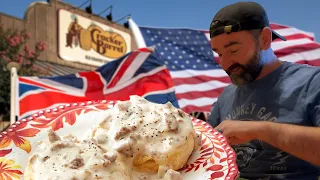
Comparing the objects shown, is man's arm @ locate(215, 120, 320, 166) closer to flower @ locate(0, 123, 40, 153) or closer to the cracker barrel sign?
flower @ locate(0, 123, 40, 153)

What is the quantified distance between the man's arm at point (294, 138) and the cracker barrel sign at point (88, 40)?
1113 cm

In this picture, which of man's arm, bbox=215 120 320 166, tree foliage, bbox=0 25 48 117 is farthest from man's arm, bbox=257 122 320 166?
tree foliage, bbox=0 25 48 117

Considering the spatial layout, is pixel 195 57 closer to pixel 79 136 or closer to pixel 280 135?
pixel 280 135

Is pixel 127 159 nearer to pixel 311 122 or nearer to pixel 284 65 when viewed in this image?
pixel 311 122

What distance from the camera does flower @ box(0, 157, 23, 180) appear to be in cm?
108

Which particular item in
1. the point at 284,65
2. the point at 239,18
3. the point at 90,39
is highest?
the point at 239,18

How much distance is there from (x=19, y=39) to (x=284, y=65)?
28.5 feet

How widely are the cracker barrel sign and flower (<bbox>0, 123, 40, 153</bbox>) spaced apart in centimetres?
1114

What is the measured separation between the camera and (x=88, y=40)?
1303 centimetres

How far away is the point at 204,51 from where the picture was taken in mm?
7035

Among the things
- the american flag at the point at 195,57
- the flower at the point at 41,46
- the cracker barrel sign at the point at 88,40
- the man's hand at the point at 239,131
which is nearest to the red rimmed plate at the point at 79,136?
the man's hand at the point at 239,131

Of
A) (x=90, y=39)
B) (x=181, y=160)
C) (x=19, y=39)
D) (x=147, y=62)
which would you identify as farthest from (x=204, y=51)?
(x=90, y=39)

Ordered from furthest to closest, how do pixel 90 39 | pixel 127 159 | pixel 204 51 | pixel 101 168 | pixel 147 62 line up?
pixel 90 39
pixel 204 51
pixel 147 62
pixel 127 159
pixel 101 168

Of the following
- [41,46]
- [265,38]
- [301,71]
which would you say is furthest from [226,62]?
[41,46]
